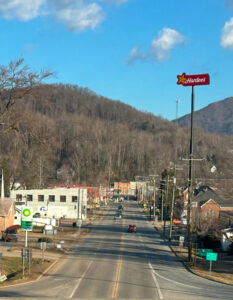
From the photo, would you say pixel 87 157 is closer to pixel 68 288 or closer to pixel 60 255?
pixel 60 255

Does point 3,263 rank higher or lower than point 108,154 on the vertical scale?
lower

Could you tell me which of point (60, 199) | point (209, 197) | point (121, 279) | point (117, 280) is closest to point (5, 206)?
point (60, 199)

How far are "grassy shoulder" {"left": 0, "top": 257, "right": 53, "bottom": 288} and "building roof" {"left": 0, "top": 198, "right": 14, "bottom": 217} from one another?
75.3 feet

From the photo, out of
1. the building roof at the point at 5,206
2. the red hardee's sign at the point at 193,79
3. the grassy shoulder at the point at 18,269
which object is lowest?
the grassy shoulder at the point at 18,269

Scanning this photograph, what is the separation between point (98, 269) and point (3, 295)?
11.8 m

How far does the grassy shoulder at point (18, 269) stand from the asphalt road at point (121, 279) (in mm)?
837

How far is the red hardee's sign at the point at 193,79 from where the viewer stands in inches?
1266

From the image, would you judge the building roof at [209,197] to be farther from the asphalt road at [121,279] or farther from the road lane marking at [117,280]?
the road lane marking at [117,280]

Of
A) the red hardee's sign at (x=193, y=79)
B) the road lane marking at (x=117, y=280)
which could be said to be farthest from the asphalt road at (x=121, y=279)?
the red hardee's sign at (x=193, y=79)

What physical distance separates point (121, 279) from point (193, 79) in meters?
15.4

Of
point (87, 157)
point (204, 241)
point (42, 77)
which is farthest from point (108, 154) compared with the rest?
point (42, 77)

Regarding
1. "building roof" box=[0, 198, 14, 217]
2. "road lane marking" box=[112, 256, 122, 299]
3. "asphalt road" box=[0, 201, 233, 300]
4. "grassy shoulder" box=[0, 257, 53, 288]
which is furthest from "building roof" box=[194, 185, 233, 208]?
"grassy shoulder" box=[0, 257, 53, 288]

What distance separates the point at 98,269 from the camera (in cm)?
3089

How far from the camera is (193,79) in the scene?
108ft
